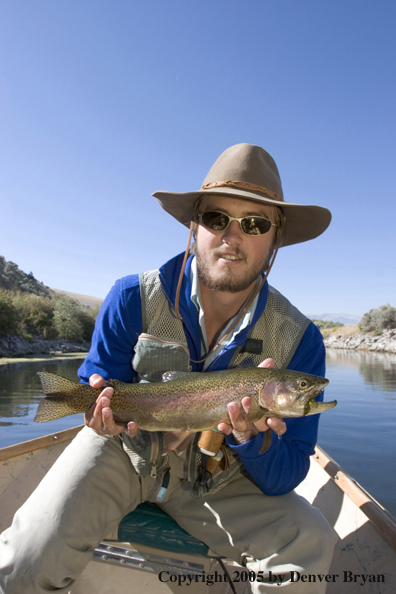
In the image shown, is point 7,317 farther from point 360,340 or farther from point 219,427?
point 360,340

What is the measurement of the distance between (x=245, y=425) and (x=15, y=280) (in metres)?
78.1

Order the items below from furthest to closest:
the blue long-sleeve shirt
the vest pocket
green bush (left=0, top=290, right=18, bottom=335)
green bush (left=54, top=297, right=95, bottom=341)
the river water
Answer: green bush (left=54, top=297, right=95, bottom=341)
green bush (left=0, top=290, right=18, bottom=335)
the river water
the vest pocket
the blue long-sleeve shirt

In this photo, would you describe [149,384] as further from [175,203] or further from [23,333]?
[23,333]

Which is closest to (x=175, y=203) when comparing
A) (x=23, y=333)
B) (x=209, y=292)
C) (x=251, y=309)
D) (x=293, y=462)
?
(x=209, y=292)

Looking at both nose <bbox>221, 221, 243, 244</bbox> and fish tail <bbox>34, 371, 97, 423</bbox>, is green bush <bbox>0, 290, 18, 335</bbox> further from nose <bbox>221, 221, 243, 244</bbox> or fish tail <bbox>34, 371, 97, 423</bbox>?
nose <bbox>221, 221, 243, 244</bbox>

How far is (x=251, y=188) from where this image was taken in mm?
3164

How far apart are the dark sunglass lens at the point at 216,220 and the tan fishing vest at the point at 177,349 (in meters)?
0.61

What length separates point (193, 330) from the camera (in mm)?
3154

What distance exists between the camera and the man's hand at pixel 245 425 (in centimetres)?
254

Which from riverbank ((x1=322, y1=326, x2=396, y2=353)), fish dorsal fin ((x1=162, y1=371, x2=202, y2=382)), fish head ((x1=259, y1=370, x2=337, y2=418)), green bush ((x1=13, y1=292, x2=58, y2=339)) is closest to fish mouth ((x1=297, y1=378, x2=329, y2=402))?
fish head ((x1=259, y1=370, x2=337, y2=418))

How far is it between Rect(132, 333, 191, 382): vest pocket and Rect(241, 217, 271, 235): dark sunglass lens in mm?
1052

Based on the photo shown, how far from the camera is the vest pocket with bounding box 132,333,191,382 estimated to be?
2.98 m

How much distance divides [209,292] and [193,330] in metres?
0.39

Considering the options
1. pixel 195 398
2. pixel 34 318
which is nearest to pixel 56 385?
pixel 195 398
